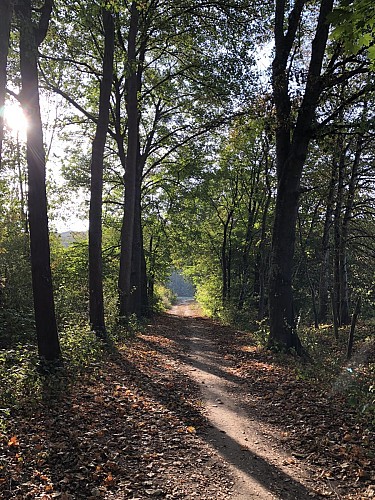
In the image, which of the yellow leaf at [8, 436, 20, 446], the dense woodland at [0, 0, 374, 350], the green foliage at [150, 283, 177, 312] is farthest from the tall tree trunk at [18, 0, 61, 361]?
the green foliage at [150, 283, 177, 312]

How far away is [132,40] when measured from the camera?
525 inches

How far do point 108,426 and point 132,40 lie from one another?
12.5 m

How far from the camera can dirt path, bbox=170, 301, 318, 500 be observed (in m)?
4.35

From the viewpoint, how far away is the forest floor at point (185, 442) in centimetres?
434

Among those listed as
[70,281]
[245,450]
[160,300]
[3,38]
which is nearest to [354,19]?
[3,38]

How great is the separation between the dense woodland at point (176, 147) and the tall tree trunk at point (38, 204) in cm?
3

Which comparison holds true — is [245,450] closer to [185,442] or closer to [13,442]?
[185,442]

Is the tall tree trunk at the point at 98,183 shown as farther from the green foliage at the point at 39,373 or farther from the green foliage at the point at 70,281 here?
the green foliage at the point at 39,373

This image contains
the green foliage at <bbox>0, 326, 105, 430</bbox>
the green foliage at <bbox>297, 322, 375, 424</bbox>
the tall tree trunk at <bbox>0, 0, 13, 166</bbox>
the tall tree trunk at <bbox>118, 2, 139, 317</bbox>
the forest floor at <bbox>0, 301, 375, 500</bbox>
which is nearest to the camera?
the forest floor at <bbox>0, 301, 375, 500</bbox>

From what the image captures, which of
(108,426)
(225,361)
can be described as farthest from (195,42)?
(108,426)

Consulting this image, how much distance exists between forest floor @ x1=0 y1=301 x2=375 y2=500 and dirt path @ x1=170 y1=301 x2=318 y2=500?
1 centimetres

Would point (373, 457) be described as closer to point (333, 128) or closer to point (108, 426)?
point (108, 426)

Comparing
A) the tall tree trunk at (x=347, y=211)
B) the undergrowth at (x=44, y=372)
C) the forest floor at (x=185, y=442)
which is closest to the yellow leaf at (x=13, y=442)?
the forest floor at (x=185, y=442)

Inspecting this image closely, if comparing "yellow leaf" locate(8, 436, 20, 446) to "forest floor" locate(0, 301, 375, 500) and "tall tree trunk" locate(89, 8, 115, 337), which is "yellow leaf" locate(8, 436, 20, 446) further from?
"tall tree trunk" locate(89, 8, 115, 337)
